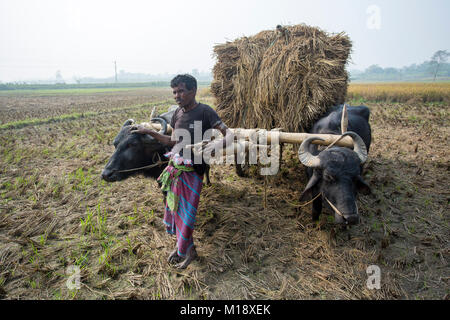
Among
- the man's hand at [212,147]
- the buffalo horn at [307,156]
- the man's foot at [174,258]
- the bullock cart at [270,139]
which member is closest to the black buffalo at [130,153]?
the bullock cart at [270,139]

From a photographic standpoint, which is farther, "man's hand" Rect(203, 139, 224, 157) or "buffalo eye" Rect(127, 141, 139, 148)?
"buffalo eye" Rect(127, 141, 139, 148)

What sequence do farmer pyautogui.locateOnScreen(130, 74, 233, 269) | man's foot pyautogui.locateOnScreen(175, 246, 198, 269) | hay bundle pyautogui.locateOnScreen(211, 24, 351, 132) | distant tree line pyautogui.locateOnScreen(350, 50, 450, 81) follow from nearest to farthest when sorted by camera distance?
farmer pyautogui.locateOnScreen(130, 74, 233, 269)
man's foot pyautogui.locateOnScreen(175, 246, 198, 269)
hay bundle pyautogui.locateOnScreen(211, 24, 351, 132)
distant tree line pyautogui.locateOnScreen(350, 50, 450, 81)

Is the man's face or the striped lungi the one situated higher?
the man's face

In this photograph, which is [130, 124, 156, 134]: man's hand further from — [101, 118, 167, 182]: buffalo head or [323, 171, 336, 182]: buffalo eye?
[323, 171, 336, 182]: buffalo eye

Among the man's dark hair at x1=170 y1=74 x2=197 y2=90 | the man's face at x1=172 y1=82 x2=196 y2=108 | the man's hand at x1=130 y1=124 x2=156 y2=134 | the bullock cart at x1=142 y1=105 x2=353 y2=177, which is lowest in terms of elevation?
the bullock cart at x1=142 y1=105 x2=353 y2=177

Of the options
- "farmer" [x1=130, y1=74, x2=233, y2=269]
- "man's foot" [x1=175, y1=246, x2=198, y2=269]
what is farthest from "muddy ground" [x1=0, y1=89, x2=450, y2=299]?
"farmer" [x1=130, y1=74, x2=233, y2=269]

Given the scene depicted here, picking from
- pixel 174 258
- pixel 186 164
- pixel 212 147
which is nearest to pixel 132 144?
pixel 186 164

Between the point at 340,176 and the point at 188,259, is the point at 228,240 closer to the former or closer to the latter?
the point at 188,259

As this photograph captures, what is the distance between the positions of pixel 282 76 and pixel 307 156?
1.81 meters

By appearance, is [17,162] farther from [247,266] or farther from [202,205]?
[247,266]

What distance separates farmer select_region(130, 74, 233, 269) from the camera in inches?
104

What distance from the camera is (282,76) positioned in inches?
164

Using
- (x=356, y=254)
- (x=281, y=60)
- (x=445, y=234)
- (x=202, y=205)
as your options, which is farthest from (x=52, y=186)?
(x=445, y=234)

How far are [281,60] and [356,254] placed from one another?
326 cm
